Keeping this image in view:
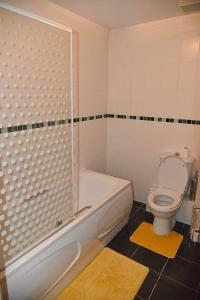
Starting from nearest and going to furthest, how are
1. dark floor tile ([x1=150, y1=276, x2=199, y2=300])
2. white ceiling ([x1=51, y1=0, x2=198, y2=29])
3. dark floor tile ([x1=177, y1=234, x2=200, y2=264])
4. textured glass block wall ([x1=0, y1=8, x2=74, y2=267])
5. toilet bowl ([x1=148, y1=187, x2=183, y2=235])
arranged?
1. textured glass block wall ([x1=0, y1=8, x2=74, y2=267])
2. dark floor tile ([x1=150, y1=276, x2=199, y2=300])
3. white ceiling ([x1=51, y1=0, x2=198, y2=29])
4. dark floor tile ([x1=177, y1=234, x2=200, y2=264])
5. toilet bowl ([x1=148, y1=187, x2=183, y2=235])

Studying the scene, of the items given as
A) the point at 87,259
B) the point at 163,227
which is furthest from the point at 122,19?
the point at 87,259

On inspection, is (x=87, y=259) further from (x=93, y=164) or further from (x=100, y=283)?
(x=93, y=164)

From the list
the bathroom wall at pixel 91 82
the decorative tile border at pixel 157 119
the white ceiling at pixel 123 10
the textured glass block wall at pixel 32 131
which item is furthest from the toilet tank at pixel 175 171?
the white ceiling at pixel 123 10

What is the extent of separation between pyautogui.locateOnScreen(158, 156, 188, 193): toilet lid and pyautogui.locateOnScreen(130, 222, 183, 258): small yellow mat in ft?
1.68

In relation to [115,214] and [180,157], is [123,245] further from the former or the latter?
[180,157]

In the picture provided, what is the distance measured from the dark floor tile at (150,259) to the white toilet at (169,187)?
311 mm

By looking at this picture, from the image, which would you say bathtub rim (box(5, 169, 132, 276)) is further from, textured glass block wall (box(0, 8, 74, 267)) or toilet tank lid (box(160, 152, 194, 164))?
toilet tank lid (box(160, 152, 194, 164))

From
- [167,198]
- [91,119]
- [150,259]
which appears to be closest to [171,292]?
[150,259]

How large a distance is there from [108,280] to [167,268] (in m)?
0.54

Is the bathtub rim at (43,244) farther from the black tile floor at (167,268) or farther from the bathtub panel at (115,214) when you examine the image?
the black tile floor at (167,268)

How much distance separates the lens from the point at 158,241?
224 cm

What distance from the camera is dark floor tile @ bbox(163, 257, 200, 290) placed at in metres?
1.78

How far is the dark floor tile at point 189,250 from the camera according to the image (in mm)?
2031

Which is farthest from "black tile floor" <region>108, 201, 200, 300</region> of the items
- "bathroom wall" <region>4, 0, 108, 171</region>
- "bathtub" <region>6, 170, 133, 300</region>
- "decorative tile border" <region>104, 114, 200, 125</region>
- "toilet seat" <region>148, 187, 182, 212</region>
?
"decorative tile border" <region>104, 114, 200, 125</region>
